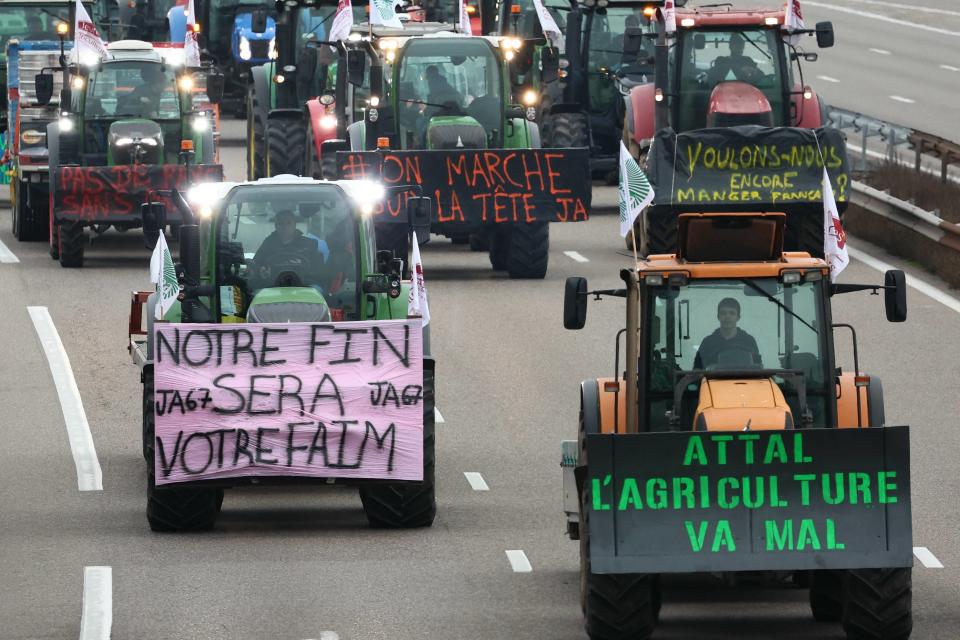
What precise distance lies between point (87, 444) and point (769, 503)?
8.27 m

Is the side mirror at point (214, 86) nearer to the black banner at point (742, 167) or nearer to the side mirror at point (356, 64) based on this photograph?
the side mirror at point (356, 64)

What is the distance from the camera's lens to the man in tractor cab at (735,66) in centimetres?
2848

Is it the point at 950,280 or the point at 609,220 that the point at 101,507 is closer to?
the point at 950,280

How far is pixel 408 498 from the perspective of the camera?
1644 centimetres

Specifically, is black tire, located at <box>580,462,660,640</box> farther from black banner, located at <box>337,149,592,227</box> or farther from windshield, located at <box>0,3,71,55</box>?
windshield, located at <box>0,3,71,55</box>

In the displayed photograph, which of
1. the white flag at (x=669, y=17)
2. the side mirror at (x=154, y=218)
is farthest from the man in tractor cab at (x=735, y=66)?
the side mirror at (x=154, y=218)

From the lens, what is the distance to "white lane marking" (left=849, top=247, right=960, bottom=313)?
26.4m

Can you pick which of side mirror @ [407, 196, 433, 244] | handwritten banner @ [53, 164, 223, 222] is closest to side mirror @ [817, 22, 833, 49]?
handwritten banner @ [53, 164, 223, 222]

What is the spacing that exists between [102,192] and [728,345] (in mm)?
16242

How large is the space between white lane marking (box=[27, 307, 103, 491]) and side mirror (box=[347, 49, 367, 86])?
4.71 m

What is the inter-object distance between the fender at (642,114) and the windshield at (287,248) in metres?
11.9

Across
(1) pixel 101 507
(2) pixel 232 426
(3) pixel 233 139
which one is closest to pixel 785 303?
(2) pixel 232 426

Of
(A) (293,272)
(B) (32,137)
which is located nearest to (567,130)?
(B) (32,137)

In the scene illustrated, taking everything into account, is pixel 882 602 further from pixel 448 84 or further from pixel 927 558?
pixel 448 84
